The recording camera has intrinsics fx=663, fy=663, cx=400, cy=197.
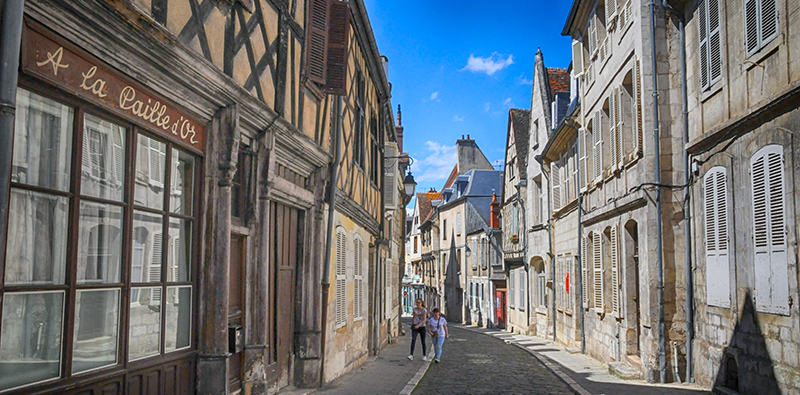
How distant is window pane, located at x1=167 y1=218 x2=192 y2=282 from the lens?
511 centimetres

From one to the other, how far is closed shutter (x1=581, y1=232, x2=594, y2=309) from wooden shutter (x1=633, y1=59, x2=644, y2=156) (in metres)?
4.23

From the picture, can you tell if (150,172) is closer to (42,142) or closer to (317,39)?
(42,142)

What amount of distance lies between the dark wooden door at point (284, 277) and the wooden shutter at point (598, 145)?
7.47 m

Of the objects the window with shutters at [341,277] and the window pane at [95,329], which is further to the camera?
the window with shutters at [341,277]

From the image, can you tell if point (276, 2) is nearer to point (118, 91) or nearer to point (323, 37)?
point (323, 37)

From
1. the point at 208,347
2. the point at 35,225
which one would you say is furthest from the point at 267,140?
the point at 35,225

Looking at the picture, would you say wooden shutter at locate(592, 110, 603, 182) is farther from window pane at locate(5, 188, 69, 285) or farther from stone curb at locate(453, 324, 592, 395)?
window pane at locate(5, 188, 69, 285)

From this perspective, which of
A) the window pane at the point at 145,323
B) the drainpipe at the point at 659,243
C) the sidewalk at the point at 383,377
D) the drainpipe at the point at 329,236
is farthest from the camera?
the drainpipe at the point at 659,243

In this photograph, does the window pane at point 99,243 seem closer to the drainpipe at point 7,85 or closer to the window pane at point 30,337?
the window pane at point 30,337

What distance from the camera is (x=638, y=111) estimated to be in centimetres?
1135

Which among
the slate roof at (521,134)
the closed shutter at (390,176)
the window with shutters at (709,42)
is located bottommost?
the closed shutter at (390,176)

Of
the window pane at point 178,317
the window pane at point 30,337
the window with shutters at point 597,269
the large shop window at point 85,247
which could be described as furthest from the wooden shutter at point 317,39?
the window with shutters at point 597,269

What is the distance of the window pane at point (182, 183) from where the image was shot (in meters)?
5.15

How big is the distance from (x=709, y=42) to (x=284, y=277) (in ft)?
21.9
